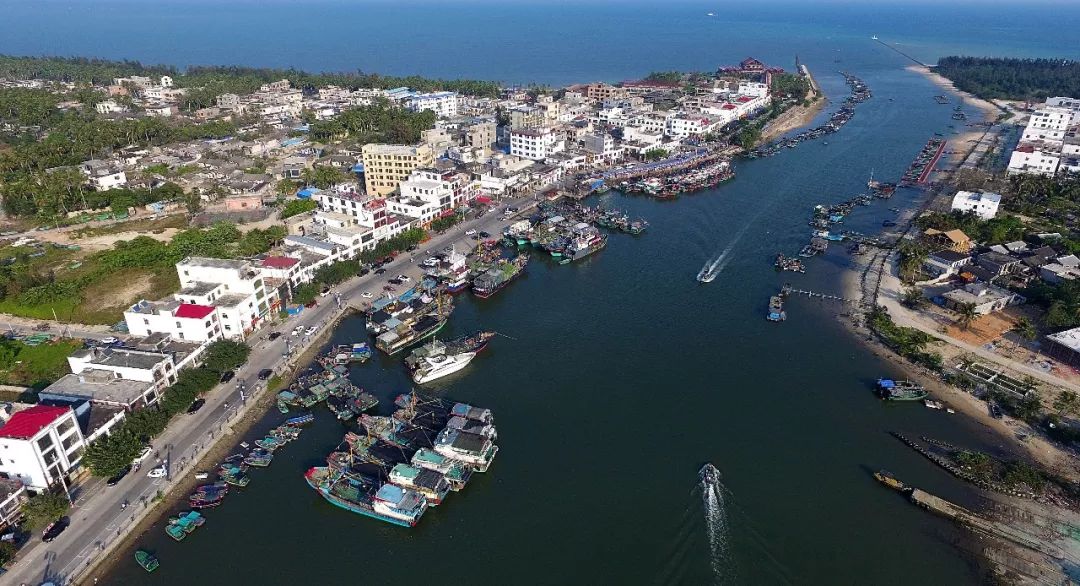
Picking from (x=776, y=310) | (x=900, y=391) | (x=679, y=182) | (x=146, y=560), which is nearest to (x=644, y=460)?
(x=900, y=391)

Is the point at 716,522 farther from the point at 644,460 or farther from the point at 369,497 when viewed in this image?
the point at 369,497

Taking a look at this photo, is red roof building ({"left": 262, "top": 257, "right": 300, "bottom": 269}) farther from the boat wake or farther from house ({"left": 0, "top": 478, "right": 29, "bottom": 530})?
the boat wake

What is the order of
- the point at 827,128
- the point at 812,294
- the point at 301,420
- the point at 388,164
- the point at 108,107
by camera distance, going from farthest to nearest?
the point at 108,107, the point at 827,128, the point at 388,164, the point at 812,294, the point at 301,420

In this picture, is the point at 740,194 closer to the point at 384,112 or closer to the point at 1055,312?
the point at 1055,312

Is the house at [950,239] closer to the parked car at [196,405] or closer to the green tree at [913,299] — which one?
the green tree at [913,299]

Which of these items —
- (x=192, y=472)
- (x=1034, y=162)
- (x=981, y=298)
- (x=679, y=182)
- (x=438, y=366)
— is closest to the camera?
(x=192, y=472)

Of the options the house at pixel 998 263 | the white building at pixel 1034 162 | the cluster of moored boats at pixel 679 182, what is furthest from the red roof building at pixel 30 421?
the white building at pixel 1034 162
